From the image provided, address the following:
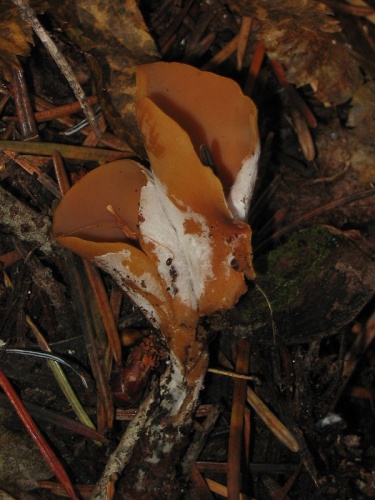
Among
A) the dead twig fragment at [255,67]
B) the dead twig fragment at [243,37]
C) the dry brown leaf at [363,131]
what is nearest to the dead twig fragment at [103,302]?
the dead twig fragment at [255,67]

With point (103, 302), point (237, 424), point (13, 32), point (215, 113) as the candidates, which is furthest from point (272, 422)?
point (13, 32)

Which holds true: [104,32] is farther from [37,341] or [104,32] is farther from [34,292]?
[37,341]

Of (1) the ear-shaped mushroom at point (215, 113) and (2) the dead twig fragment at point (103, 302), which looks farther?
(2) the dead twig fragment at point (103, 302)

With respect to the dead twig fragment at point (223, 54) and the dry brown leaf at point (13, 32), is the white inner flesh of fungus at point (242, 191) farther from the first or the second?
the dry brown leaf at point (13, 32)

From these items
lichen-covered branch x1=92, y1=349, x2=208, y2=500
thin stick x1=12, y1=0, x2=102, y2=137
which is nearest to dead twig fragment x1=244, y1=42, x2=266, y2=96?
thin stick x1=12, y1=0, x2=102, y2=137

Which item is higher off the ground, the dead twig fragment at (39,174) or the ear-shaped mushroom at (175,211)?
the ear-shaped mushroom at (175,211)

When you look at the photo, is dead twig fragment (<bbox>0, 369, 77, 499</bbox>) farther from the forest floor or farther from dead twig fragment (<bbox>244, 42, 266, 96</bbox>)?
dead twig fragment (<bbox>244, 42, 266, 96</bbox>)
